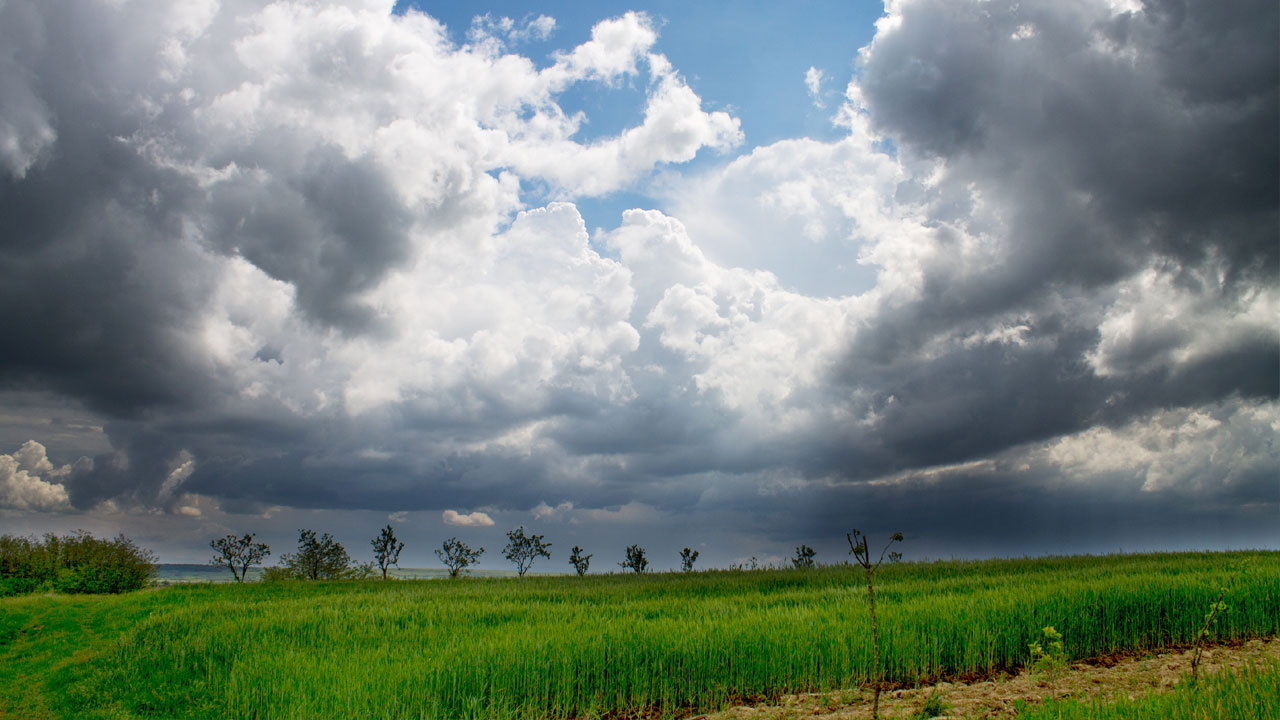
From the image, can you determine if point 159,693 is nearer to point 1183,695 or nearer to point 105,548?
point 1183,695

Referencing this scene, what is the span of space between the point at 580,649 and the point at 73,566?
43021 millimetres

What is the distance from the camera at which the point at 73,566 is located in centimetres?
3675

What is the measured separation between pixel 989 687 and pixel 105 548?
160 ft

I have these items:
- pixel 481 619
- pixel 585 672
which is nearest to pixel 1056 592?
pixel 585 672

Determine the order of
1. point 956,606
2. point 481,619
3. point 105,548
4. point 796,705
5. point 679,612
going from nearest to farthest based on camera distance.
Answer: point 796,705 → point 956,606 → point 679,612 → point 481,619 → point 105,548

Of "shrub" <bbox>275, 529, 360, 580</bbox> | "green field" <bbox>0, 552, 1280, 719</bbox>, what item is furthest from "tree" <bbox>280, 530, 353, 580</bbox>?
"green field" <bbox>0, 552, 1280, 719</bbox>

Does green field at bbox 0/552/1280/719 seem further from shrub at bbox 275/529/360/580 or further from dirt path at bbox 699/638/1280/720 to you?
shrub at bbox 275/529/360/580

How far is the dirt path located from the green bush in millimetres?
42997

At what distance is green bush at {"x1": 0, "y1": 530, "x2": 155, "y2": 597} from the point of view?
1356 inches

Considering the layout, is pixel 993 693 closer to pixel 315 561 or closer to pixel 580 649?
pixel 580 649

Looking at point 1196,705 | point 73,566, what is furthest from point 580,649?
point 73,566

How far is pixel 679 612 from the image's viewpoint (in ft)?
49.8

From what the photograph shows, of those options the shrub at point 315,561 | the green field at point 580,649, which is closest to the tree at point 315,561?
the shrub at point 315,561

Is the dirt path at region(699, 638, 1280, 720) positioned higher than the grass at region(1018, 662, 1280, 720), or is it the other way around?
the grass at region(1018, 662, 1280, 720)
